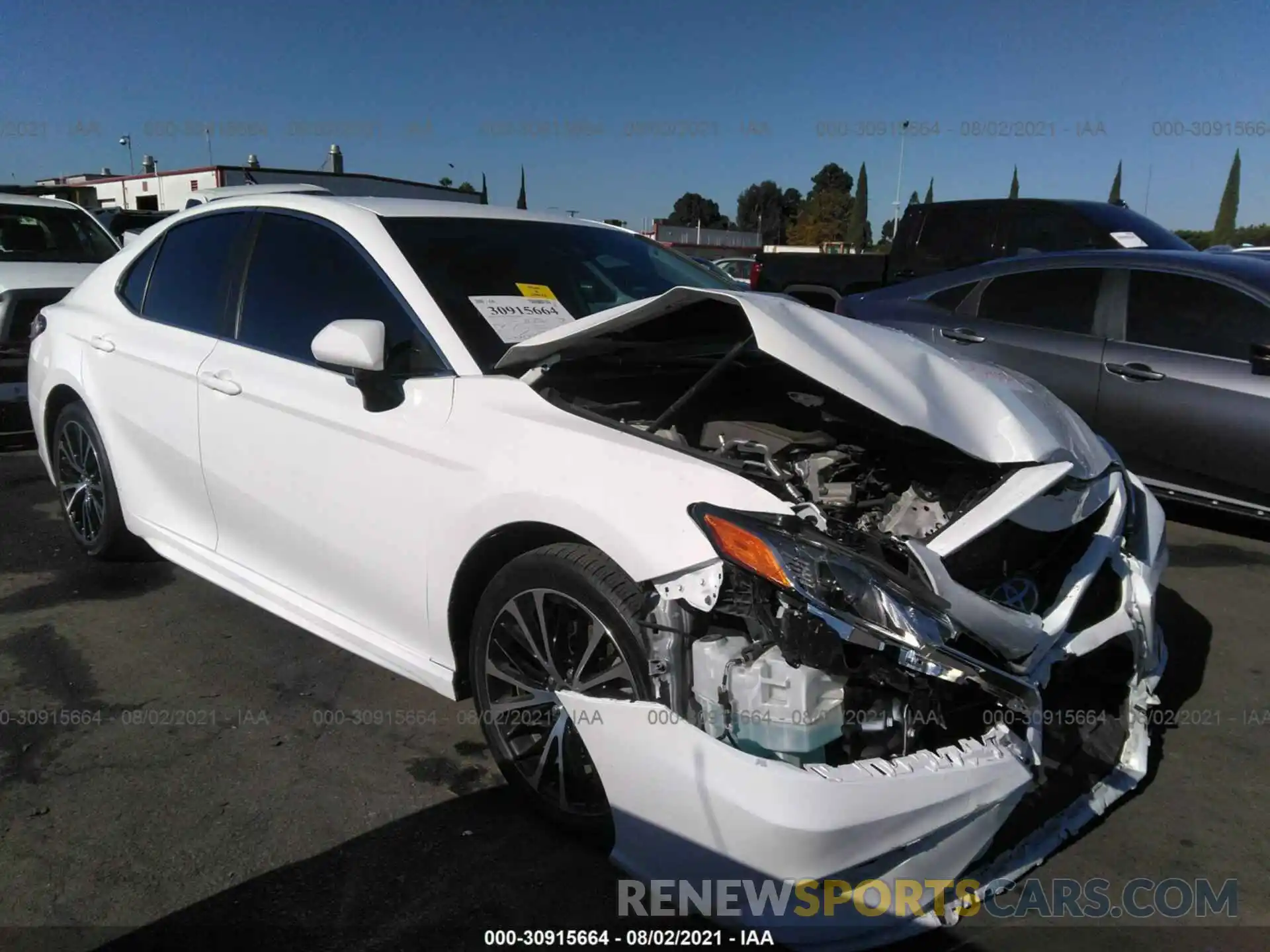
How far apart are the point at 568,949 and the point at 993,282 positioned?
16.4ft

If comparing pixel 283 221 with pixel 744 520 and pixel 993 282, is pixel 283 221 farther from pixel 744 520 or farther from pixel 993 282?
pixel 993 282

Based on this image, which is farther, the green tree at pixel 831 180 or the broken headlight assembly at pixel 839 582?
the green tree at pixel 831 180

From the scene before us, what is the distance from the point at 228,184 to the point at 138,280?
36.2ft

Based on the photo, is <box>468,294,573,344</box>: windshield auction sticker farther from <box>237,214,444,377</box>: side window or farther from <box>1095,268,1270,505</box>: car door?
<box>1095,268,1270,505</box>: car door

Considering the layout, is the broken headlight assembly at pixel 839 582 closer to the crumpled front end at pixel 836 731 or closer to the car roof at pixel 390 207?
the crumpled front end at pixel 836 731

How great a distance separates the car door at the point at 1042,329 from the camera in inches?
207

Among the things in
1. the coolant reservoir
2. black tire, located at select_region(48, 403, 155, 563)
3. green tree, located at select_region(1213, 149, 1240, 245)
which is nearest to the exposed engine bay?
the coolant reservoir

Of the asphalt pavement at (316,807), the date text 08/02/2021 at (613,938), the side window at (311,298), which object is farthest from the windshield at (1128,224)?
the date text 08/02/2021 at (613,938)

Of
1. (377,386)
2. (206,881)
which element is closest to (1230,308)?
(377,386)

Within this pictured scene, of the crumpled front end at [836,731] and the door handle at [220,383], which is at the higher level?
the door handle at [220,383]

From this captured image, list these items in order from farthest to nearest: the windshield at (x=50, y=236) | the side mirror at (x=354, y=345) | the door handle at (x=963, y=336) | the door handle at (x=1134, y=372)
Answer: the windshield at (x=50, y=236), the door handle at (x=963, y=336), the door handle at (x=1134, y=372), the side mirror at (x=354, y=345)

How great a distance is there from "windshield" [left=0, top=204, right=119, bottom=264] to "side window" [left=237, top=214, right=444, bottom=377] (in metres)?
5.70

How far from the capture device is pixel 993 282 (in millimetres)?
5910

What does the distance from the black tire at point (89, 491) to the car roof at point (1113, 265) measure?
4.84m
